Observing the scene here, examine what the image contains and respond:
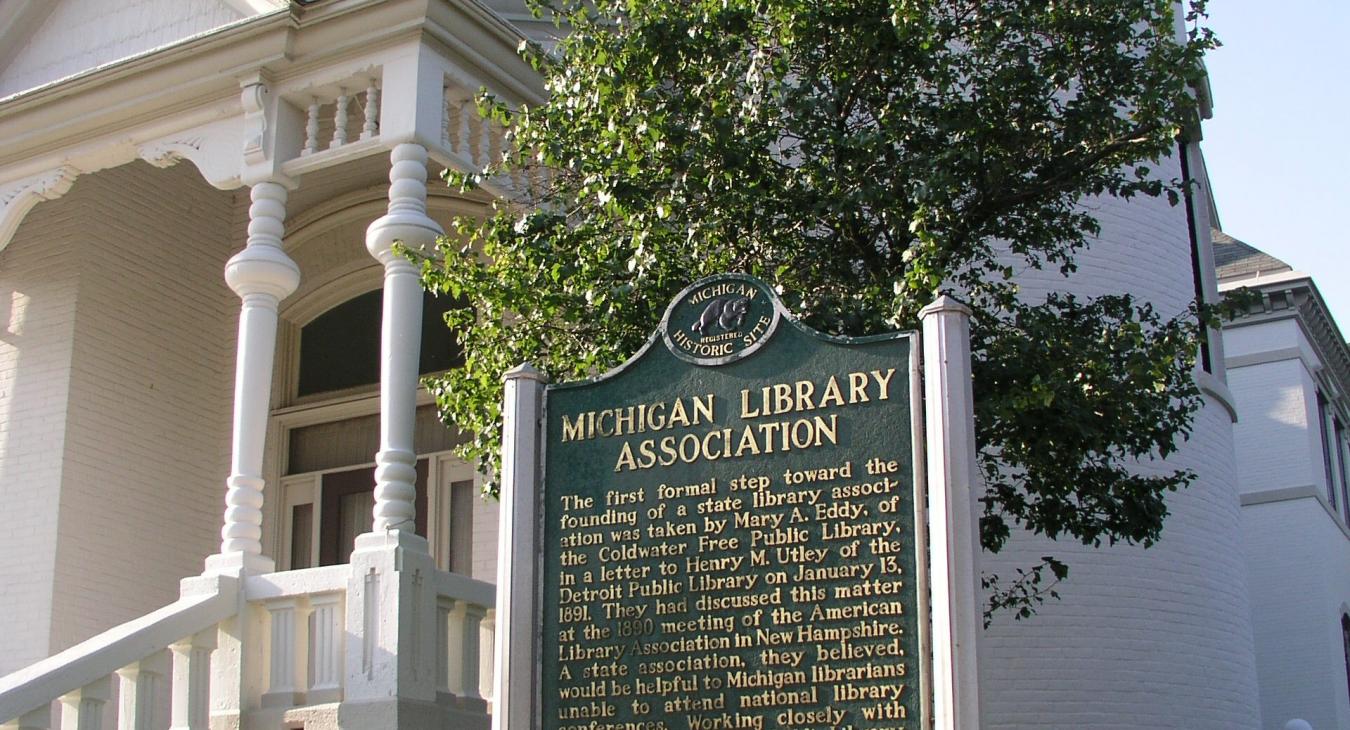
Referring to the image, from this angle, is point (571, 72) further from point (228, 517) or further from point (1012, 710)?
point (1012, 710)

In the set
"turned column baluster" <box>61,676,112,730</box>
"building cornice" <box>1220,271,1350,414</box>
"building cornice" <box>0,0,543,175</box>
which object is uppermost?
"building cornice" <box>1220,271,1350,414</box>

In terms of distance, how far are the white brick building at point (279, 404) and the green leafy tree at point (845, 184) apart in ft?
5.25

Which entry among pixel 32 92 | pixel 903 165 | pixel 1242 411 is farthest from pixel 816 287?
pixel 1242 411

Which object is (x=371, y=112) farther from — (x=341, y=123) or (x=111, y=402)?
(x=111, y=402)

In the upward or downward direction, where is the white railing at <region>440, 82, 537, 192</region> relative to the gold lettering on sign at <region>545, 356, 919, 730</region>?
upward

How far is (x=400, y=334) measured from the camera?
9.77 meters

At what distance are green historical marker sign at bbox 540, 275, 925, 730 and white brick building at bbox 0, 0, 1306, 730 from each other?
267cm

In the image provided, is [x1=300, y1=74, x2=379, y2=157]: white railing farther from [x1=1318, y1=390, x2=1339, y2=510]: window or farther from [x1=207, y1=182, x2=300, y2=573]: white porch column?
[x1=1318, y1=390, x2=1339, y2=510]: window

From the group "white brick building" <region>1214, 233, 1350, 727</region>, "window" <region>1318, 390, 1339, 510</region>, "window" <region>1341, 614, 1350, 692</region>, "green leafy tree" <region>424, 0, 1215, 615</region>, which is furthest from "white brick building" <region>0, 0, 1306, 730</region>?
"window" <region>1318, 390, 1339, 510</region>

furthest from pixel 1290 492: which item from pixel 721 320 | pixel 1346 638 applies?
pixel 721 320

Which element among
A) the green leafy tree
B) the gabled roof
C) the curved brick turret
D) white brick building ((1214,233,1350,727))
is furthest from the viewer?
the gabled roof

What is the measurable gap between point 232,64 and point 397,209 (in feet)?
5.90

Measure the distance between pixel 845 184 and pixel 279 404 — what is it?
724 cm

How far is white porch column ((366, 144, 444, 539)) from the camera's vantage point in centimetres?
951
